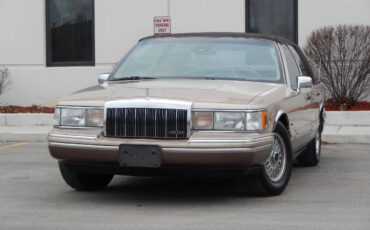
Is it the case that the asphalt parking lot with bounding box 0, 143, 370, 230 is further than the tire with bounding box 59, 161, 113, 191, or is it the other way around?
the tire with bounding box 59, 161, 113, 191

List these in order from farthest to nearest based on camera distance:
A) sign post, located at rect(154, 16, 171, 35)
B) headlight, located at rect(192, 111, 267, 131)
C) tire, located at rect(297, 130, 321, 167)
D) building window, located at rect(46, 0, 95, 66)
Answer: building window, located at rect(46, 0, 95, 66) < sign post, located at rect(154, 16, 171, 35) < tire, located at rect(297, 130, 321, 167) < headlight, located at rect(192, 111, 267, 131)

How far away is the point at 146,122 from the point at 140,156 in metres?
0.30

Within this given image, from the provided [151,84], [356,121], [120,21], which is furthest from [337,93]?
[151,84]

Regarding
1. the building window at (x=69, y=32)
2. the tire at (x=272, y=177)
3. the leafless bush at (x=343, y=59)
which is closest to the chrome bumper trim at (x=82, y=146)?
the tire at (x=272, y=177)

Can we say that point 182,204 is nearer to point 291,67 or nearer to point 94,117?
point 94,117

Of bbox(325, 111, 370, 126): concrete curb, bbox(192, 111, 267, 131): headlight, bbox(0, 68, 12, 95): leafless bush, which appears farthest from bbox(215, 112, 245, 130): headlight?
bbox(0, 68, 12, 95): leafless bush

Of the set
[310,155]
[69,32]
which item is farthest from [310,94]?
[69,32]

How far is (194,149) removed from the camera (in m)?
6.38

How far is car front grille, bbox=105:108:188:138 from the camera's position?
6.48m

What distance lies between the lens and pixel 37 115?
49.2 feet

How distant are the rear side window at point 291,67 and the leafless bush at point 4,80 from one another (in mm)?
9692

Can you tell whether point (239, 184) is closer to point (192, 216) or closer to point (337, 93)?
point (192, 216)

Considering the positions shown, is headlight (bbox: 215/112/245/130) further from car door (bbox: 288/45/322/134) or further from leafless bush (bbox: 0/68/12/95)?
leafless bush (bbox: 0/68/12/95)

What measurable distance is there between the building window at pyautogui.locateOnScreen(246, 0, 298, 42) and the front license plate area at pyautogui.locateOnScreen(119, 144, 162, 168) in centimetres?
1044
